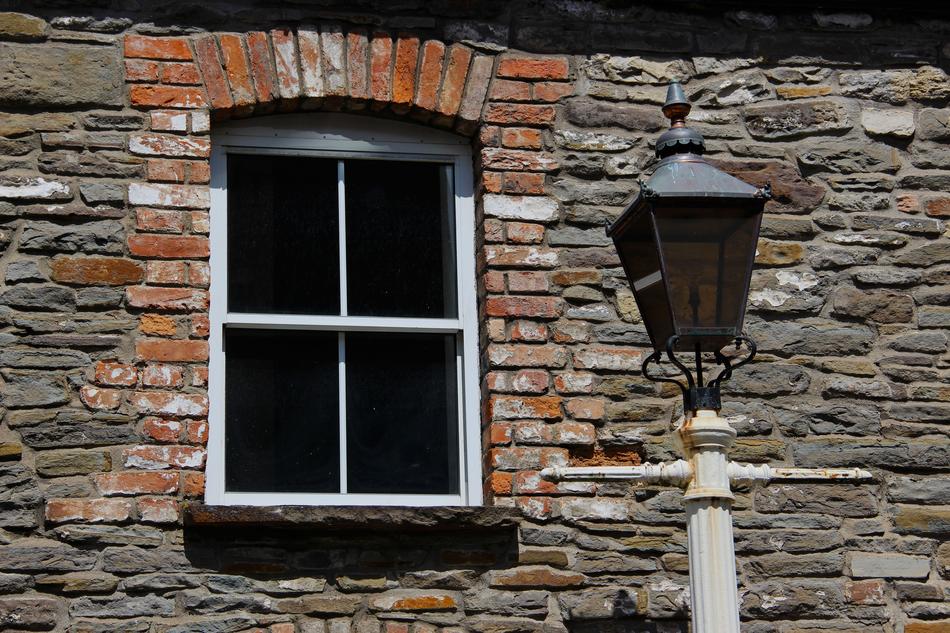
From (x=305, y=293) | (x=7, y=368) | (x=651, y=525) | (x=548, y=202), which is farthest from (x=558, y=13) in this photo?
(x=7, y=368)

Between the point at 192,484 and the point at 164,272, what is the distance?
745 millimetres

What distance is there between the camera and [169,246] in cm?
527

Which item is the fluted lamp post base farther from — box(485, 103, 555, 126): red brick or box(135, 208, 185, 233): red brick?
Answer: box(135, 208, 185, 233): red brick

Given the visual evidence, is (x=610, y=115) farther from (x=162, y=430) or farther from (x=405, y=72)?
(x=162, y=430)

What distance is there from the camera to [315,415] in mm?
5371

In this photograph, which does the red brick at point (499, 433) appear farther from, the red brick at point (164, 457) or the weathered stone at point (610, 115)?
the weathered stone at point (610, 115)

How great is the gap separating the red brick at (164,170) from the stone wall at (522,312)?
0.6 inches

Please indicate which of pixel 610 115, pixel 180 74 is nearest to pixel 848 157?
pixel 610 115

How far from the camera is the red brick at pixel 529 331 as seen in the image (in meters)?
5.42

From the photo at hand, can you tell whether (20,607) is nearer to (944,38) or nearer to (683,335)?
(683,335)

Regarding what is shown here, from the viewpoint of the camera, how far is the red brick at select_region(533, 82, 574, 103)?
18.7 ft

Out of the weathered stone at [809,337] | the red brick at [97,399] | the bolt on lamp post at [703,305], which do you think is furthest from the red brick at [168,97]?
the weathered stone at [809,337]

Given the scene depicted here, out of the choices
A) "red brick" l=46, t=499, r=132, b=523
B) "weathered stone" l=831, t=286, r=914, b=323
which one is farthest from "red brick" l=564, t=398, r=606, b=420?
"red brick" l=46, t=499, r=132, b=523

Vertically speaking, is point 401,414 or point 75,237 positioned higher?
point 75,237
